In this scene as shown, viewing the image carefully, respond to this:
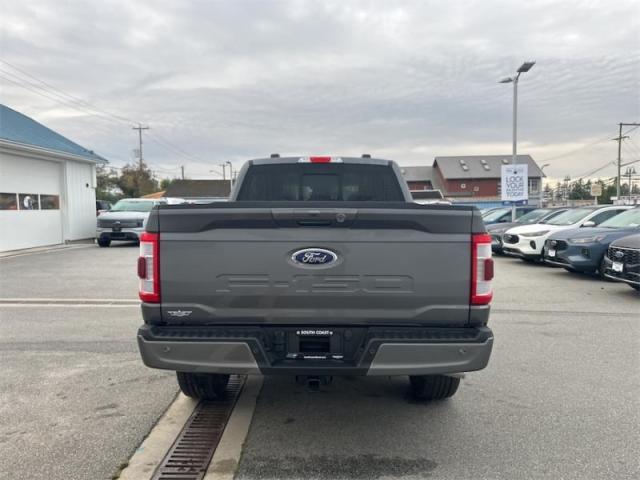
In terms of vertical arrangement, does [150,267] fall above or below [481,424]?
above

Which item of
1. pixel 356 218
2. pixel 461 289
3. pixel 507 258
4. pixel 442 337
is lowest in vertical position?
pixel 507 258

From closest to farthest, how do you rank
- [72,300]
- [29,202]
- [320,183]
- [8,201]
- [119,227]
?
[320,183]
[72,300]
[8,201]
[29,202]
[119,227]

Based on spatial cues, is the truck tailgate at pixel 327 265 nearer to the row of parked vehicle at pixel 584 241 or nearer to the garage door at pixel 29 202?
the row of parked vehicle at pixel 584 241

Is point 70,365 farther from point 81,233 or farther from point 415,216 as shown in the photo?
point 81,233

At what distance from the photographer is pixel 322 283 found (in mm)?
2930

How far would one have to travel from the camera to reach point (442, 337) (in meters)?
2.92

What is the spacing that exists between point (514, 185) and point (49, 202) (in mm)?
18374

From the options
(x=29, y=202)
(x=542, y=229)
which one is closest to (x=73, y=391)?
(x=542, y=229)

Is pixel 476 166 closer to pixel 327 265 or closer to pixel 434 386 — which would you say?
pixel 434 386

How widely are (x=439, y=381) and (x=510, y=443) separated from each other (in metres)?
0.68

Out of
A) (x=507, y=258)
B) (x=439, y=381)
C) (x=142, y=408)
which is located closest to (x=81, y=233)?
(x=507, y=258)

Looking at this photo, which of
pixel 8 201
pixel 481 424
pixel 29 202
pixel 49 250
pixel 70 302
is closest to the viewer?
pixel 481 424

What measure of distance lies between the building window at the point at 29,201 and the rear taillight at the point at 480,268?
17.2 m

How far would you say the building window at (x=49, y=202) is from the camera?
17.7 metres
